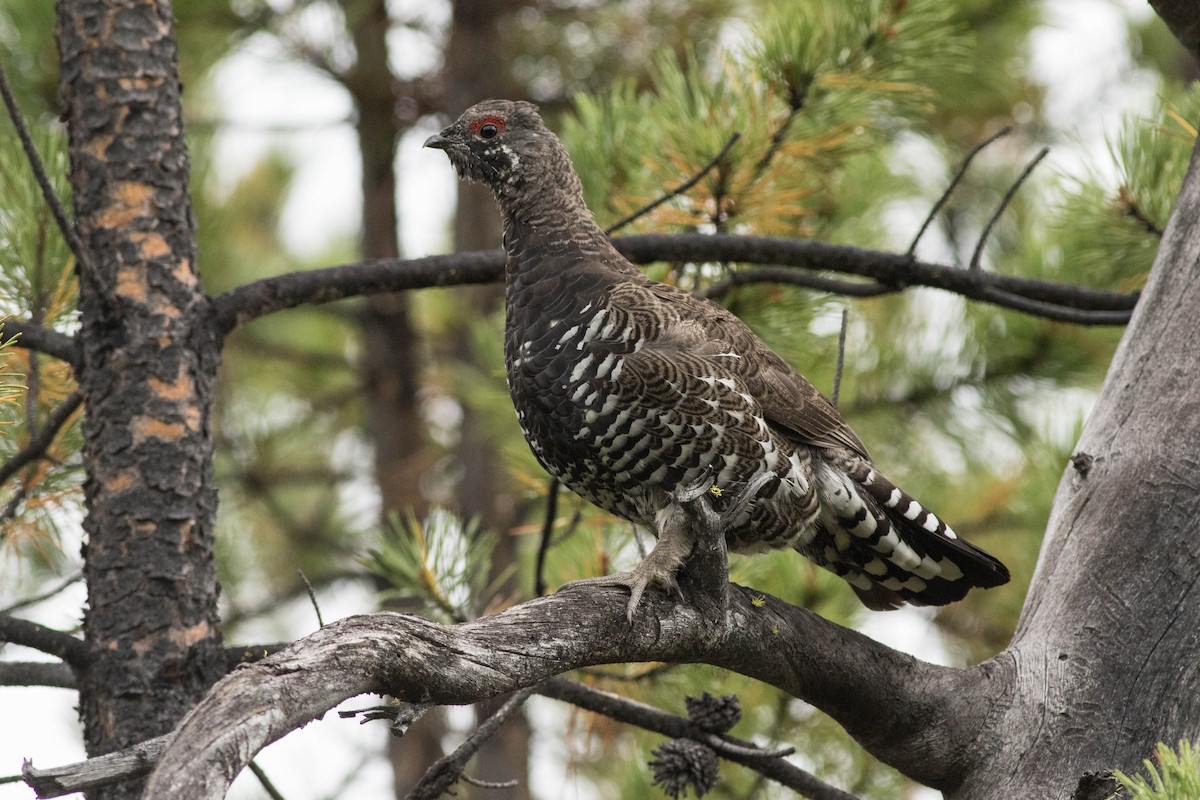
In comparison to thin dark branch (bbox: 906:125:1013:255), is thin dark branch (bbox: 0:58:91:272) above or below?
below

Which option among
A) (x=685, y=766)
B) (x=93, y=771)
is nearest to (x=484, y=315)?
(x=685, y=766)

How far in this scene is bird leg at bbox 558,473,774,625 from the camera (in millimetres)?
2428

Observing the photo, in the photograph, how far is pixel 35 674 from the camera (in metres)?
2.88

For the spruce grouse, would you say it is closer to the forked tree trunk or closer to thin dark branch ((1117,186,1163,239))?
the forked tree trunk

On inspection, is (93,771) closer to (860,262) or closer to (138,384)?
(138,384)

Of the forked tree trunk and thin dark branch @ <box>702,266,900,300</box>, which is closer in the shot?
the forked tree trunk

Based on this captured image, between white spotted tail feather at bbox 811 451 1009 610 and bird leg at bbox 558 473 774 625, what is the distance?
61 centimetres

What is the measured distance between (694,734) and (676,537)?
64cm

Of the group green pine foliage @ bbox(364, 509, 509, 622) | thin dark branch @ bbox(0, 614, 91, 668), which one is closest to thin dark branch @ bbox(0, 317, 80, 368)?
thin dark branch @ bbox(0, 614, 91, 668)

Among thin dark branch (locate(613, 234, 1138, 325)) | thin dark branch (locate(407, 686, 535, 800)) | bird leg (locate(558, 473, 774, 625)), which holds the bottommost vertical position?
thin dark branch (locate(407, 686, 535, 800))

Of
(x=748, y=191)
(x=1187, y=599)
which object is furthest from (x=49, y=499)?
(x=1187, y=599)

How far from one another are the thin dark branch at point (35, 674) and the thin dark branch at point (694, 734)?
115 centimetres

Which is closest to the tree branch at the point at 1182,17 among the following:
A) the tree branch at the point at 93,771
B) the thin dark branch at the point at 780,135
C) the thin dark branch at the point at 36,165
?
the thin dark branch at the point at 780,135

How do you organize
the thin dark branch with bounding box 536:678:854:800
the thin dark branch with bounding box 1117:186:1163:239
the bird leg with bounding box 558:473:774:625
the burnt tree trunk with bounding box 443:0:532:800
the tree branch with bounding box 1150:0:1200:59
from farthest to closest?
the burnt tree trunk with bounding box 443:0:532:800
the thin dark branch with bounding box 1117:186:1163:239
the tree branch with bounding box 1150:0:1200:59
the thin dark branch with bounding box 536:678:854:800
the bird leg with bounding box 558:473:774:625
